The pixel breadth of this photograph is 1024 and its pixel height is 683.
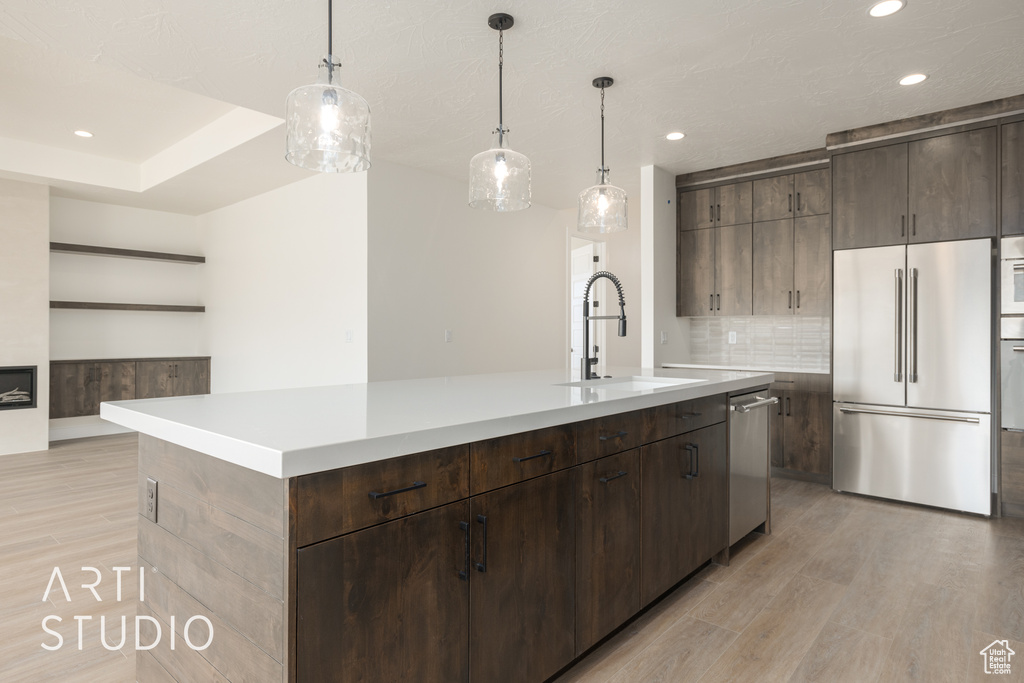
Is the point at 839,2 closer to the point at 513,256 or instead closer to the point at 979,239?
the point at 979,239

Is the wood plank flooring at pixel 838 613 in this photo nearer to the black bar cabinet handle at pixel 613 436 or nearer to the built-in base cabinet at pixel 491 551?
the built-in base cabinet at pixel 491 551

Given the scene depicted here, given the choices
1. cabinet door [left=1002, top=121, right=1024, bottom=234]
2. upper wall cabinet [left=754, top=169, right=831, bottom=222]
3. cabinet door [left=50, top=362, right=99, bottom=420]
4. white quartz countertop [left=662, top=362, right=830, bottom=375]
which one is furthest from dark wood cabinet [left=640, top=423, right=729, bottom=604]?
cabinet door [left=50, top=362, right=99, bottom=420]

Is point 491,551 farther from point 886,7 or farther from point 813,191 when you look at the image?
point 813,191

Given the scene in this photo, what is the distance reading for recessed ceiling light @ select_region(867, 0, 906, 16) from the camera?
2.42m

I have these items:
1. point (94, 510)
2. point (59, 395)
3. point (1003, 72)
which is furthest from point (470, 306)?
point (59, 395)

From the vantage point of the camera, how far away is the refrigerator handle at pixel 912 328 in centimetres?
369

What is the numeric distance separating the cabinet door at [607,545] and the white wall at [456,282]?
2899 mm

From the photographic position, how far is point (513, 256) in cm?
577

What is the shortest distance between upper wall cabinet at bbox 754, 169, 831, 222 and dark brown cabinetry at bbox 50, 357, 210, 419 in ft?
20.1

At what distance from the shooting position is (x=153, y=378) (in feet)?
20.8

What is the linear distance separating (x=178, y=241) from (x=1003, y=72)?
25.3ft

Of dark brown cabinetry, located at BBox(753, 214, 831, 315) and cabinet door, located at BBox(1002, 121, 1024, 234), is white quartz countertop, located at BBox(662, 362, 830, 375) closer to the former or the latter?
dark brown cabinetry, located at BBox(753, 214, 831, 315)

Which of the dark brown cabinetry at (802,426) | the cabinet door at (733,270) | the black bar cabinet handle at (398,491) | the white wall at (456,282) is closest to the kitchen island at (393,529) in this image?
the black bar cabinet handle at (398,491)

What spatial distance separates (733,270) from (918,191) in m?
1.41
